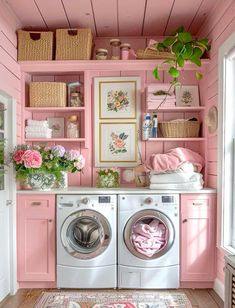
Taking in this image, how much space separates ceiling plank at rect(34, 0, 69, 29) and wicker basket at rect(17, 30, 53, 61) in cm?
13

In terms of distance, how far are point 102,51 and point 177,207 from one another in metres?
1.75

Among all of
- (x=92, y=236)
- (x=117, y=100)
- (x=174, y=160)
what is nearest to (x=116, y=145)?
(x=117, y=100)

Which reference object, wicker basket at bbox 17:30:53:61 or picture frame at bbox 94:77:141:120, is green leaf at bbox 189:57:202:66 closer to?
picture frame at bbox 94:77:141:120

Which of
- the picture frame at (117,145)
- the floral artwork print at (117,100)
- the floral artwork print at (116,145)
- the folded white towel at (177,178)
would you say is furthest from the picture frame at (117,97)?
the folded white towel at (177,178)

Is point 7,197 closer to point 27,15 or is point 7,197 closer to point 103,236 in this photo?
point 103,236

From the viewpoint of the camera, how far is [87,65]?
3.27m

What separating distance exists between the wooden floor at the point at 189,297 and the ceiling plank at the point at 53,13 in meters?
2.66

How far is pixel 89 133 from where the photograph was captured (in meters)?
3.37

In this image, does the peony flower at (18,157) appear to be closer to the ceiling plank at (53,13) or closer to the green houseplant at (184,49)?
the ceiling plank at (53,13)

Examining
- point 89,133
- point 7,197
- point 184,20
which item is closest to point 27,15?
point 89,133

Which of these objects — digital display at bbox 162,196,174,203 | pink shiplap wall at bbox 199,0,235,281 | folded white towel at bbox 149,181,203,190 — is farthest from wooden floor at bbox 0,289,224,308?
folded white towel at bbox 149,181,203,190

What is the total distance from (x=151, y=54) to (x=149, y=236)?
5.97ft

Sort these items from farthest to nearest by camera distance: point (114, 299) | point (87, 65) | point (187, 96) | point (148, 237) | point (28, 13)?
point (187, 96) → point (87, 65) → point (28, 13) → point (148, 237) → point (114, 299)

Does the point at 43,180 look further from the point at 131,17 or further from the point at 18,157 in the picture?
the point at 131,17
